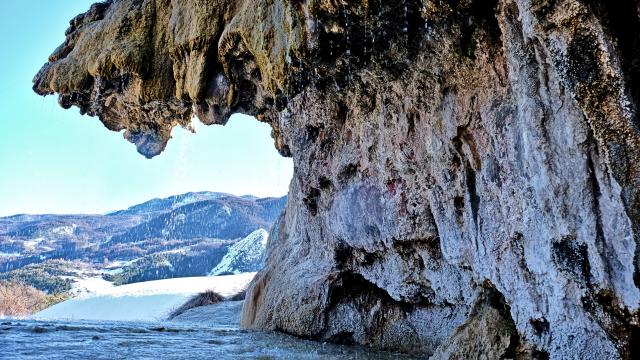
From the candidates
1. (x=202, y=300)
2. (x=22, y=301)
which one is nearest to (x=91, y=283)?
(x=22, y=301)

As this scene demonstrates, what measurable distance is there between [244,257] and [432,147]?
308ft

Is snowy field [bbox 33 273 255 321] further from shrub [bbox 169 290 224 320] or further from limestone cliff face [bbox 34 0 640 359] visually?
limestone cliff face [bbox 34 0 640 359]

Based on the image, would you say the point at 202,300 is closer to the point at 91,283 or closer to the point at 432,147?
the point at 432,147

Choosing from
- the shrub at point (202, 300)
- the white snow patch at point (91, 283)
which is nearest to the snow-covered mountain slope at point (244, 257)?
the white snow patch at point (91, 283)

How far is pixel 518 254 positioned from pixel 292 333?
830 centimetres

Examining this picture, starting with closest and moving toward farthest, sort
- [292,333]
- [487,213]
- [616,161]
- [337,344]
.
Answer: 1. [616,161]
2. [487,213]
3. [337,344]
4. [292,333]

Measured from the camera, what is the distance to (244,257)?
10125 centimetres

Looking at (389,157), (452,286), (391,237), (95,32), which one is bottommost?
(452,286)

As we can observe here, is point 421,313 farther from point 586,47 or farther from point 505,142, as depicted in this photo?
point 586,47

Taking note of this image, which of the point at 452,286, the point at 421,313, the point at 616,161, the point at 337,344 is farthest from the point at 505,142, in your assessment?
the point at 337,344

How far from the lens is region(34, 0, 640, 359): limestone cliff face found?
232 inches

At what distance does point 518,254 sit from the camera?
8.09 m

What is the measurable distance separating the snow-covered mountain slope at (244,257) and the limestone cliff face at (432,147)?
71540 millimetres

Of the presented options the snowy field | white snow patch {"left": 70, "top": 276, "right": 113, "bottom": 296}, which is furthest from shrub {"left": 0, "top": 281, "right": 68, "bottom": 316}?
the snowy field
